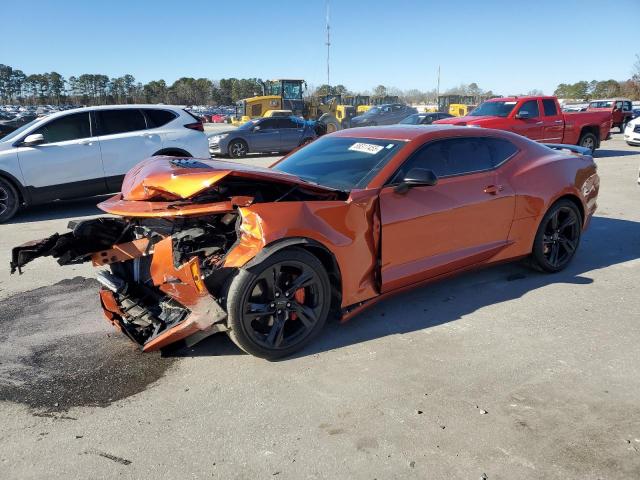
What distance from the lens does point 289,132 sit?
18375mm

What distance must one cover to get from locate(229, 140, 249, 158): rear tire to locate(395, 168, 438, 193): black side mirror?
46.8 ft

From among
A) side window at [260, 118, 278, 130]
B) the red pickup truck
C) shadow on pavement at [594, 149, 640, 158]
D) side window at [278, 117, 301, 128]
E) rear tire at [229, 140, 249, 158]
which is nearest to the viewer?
the red pickup truck

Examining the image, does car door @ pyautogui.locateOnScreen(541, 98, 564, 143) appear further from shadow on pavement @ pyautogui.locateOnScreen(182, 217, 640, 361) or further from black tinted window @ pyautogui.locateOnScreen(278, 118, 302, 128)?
shadow on pavement @ pyautogui.locateOnScreen(182, 217, 640, 361)

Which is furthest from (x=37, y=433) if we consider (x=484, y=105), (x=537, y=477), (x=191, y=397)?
(x=484, y=105)

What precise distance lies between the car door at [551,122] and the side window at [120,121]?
11.1 m

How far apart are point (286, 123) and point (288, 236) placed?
52.2 ft

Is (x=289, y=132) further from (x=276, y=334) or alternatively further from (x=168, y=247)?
(x=276, y=334)

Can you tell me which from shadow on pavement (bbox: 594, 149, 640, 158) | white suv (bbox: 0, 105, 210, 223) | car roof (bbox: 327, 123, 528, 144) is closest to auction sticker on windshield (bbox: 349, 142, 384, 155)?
car roof (bbox: 327, 123, 528, 144)

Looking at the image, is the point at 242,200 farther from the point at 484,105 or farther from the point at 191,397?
the point at 484,105

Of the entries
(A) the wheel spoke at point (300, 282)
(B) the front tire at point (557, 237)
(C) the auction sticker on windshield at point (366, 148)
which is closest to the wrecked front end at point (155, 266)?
(A) the wheel spoke at point (300, 282)

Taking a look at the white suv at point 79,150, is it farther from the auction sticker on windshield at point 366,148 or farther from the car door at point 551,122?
the car door at point 551,122

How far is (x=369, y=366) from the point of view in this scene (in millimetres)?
3355

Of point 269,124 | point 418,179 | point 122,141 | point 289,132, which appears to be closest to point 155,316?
point 418,179

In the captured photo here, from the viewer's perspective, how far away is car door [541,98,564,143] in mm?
14305
